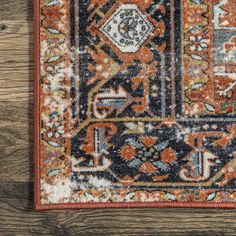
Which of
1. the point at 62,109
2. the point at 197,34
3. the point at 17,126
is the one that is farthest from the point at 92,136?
the point at 197,34

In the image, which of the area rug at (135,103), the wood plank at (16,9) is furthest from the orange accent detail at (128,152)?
the wood plank at (16,9)

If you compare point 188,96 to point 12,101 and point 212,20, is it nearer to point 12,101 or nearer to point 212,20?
point 212,20

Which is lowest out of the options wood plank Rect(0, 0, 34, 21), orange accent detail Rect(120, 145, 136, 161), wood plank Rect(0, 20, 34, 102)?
orange accent detail Rect(120, 145, 136, 161)

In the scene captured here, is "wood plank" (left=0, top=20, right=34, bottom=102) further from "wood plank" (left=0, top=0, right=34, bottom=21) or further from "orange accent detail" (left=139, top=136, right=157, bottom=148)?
"orange accent detail" (left=139, top=136, right=157, bottom=148)

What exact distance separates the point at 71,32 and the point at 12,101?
25cm

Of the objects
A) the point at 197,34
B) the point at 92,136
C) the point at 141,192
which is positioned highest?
the point at 197,34

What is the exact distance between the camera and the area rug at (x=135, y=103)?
1.02 metres

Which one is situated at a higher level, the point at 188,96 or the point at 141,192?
the point at 188,96

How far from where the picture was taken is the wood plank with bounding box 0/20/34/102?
1063 mm

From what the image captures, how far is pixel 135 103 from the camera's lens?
104cm

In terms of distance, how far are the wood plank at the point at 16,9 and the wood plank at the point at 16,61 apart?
1cm

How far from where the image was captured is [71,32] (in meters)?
1.05

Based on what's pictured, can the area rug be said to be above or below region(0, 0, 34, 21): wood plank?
below

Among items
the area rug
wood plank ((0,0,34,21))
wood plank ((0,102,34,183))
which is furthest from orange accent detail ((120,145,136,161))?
wood plank ((0,0,34,21))
